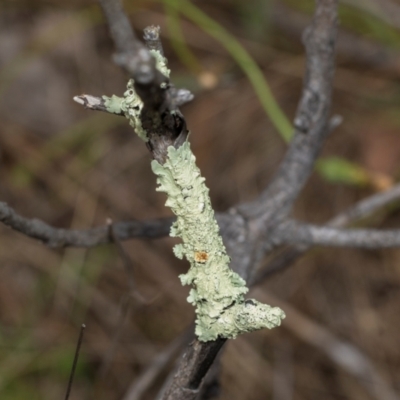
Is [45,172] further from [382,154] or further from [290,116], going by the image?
[382,154]

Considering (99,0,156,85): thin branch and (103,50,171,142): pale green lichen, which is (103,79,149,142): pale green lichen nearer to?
(103,50,171,142): pale green lichen

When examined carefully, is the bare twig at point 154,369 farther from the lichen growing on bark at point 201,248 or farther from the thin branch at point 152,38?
the thin branch at point 152,38

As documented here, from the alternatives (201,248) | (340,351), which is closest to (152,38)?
(201,248)

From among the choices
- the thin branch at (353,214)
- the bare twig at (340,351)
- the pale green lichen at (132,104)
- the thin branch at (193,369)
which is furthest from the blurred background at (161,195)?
the pale green lichen at (132,104)

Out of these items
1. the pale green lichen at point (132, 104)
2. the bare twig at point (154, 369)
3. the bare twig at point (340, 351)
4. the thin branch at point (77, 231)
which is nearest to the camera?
the pale green lichen at point (132, 104)

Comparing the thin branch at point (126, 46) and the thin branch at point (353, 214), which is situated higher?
the thin branch at point (353, 214)

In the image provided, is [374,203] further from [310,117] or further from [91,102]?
[91,102]

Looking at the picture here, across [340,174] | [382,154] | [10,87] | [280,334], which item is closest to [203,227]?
[340,174]

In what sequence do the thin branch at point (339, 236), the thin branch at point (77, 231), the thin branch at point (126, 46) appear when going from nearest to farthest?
the thin branch at point (126, 46)
the thin branch at point (77, 231)
the thin branch at point (339, 236)
